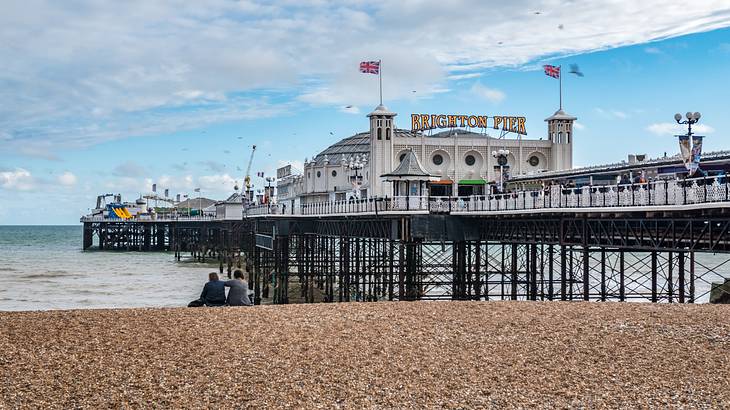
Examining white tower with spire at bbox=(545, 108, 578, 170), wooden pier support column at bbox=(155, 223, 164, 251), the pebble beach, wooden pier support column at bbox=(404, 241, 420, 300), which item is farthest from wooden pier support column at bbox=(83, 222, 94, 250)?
the pebble beach

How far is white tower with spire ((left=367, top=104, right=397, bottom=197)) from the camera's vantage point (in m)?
66.9

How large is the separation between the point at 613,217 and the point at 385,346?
44.5 ft

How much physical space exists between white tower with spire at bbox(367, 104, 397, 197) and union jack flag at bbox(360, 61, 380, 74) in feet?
35.2

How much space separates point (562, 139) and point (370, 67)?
20.6 m

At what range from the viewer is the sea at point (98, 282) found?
47781 mm

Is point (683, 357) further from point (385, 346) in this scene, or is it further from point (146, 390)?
point (146, 390)

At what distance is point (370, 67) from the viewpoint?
56.2 metres

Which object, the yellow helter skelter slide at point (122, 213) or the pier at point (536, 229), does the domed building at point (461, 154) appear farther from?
the yellow helter skelter slide at point (122, 213)

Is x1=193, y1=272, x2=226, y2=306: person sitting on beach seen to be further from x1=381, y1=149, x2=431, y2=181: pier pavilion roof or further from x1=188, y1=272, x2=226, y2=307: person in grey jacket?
x1=381, y1=149, x2=431, y2=181: pier pavilion roof

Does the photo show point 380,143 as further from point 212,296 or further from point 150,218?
point 150,218

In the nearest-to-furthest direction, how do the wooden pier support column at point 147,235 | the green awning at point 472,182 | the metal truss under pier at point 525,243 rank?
the metal truss under pier at point 525,243, the green awning at point 472,182, the wooden pier support column at point 147,235

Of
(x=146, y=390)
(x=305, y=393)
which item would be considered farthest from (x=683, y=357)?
(x=146, y=390)

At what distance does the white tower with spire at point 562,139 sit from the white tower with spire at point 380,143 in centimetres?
1328

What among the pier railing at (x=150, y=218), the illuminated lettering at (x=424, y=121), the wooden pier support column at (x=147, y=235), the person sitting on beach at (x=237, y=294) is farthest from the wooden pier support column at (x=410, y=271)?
the wooden pier support column at (x=147, y=235)
